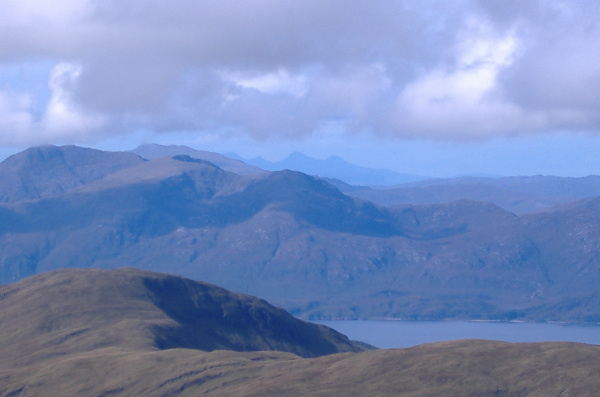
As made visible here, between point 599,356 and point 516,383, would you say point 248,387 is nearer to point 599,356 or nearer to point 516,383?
point 516,383

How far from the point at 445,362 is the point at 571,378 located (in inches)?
1032

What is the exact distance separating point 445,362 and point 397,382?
1342 centimetres

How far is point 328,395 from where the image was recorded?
183000mm

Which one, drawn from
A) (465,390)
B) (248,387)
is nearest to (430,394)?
(465,390)

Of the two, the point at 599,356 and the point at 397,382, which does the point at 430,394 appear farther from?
the point at 599,356

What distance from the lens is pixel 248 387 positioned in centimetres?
19412

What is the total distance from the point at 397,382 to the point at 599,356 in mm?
40648

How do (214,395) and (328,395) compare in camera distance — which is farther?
(214,395)

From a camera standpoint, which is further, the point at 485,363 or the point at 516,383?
the point at 485,363

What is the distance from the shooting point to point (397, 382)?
191000 mm

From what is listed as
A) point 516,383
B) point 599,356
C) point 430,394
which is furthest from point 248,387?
point 599,356

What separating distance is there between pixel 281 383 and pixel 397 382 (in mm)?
22330

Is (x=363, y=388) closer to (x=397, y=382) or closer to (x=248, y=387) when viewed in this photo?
Result: (x=397, y=382)

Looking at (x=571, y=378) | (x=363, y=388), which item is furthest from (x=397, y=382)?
(x=571, y=378)
